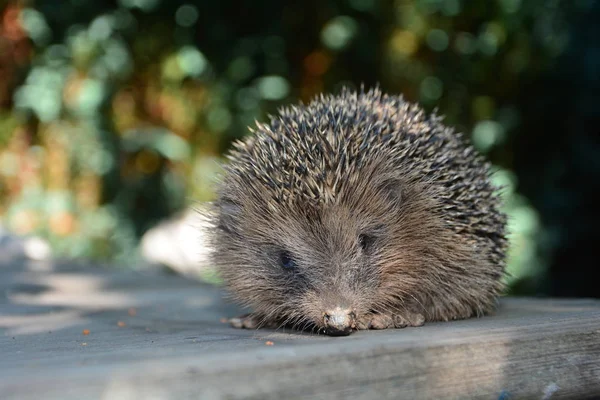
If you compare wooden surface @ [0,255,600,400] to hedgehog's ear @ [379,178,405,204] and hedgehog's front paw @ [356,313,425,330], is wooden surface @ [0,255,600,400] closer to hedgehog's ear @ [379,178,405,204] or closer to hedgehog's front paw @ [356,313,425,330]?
hedgehog's front paw @ [356,313,425,330]

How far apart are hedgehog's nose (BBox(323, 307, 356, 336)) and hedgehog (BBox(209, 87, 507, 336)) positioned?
0.08 feet

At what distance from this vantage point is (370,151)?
274 centimetres

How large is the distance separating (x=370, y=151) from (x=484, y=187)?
0.64 metres

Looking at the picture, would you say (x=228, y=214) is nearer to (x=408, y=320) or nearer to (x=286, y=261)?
(x=286, y=261)

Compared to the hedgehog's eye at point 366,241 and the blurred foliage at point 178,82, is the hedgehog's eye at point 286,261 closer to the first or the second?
the hedgehog's eye at point 366,241

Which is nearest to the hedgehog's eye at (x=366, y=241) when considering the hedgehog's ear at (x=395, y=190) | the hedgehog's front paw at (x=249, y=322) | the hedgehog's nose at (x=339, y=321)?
the hedgehog's ear at (x=395, y=190)

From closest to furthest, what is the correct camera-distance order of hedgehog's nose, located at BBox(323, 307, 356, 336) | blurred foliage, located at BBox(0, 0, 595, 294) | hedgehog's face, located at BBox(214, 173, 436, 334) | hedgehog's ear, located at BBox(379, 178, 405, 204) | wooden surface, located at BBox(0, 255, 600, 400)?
wooden surface, located at BBox(0, 255, 600, 400), hedgehog's nose, located at BBox(323, 307, 356, 336), hedgehog's face, located at BBox(214, 173, 436, 334), hedgehog's ear, located at BBox(379, 178, 405, 204), blurred foliage, located at BBox(0, 0, 595, 294)

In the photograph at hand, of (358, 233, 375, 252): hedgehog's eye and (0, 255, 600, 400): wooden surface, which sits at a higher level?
(358, 233, 375, 252): hedgehog's eye

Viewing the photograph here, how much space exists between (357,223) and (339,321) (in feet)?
1.49

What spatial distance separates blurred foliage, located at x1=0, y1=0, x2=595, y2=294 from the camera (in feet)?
21.5

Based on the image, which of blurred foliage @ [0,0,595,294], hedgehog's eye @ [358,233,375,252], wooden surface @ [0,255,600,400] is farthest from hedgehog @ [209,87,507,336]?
blurred foliage @ [0,0,595,294]

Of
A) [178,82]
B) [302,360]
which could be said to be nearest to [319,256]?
[302,360]

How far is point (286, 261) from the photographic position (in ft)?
9.05

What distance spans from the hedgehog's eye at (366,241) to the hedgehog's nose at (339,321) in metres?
0.38
